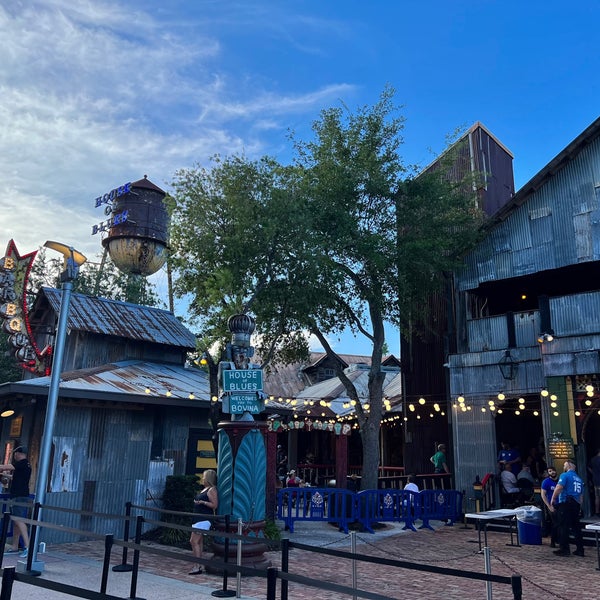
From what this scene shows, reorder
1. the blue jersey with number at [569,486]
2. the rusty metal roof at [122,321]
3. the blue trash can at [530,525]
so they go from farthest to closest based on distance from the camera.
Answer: the rusty metal roof at [122,321]
the blue trash can at [530,525]
the blue jersey with number at [569,486]

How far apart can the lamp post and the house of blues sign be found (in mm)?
7056

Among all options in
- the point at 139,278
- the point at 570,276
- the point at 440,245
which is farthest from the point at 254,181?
the point at 139,278

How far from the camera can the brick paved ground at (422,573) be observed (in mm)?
9297

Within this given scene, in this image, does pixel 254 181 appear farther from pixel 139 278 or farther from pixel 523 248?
pixel 139 278

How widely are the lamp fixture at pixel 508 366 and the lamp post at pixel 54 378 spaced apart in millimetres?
12872

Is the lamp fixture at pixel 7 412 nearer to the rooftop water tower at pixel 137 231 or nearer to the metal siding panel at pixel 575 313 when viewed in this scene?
the metal siding panel at pixel 575 313

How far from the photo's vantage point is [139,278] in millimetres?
40688

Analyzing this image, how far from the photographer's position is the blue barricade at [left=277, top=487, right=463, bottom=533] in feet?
50.6

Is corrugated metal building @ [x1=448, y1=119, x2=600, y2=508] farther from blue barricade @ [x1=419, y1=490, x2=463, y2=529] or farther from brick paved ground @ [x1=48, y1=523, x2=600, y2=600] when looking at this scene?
brick paved ground @ [x1=48, y1=523, x2=600, y2=600]

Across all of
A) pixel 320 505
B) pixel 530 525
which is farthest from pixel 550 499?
pixel 320 505

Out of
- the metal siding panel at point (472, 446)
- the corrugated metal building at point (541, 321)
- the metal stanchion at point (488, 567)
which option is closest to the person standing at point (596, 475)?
the corrugated metal building at point (541, 321)

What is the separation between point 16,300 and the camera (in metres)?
17.4

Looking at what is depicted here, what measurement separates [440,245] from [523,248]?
283 centimetres

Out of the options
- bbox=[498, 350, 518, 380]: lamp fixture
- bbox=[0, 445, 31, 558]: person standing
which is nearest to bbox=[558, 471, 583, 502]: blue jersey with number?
bbox=[498, 350, 518, 380]: lamp fixture
